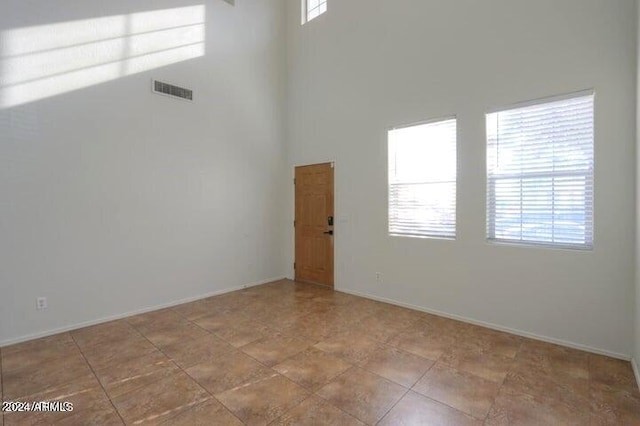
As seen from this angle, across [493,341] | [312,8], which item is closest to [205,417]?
[493,341]

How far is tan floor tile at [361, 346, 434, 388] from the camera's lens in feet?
8.04

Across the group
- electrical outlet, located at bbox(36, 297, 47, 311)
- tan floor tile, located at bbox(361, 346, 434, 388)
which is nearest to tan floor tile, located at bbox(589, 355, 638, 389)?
tan floor tile, located at bbox(361, 346, 434, 388)

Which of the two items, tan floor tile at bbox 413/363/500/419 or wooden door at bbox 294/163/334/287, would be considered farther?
wooden door at bbox 294/163/334/287

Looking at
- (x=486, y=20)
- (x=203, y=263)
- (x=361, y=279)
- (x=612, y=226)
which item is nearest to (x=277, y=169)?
(x=203, y=263)

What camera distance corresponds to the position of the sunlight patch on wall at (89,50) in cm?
314

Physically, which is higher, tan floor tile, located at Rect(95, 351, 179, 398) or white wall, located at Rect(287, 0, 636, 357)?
white wall, located at Rect(287, 0, 636, 357)

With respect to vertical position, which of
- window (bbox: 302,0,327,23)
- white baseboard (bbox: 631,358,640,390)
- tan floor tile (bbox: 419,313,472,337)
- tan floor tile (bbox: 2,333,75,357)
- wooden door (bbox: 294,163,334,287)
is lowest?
tan floor tile (bbox: 419,313,472,337)

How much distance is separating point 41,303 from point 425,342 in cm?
419

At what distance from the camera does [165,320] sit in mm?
3742

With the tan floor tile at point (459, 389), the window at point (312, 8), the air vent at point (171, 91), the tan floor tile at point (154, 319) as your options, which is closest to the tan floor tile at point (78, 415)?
the tan floor tile at point (154, 319)

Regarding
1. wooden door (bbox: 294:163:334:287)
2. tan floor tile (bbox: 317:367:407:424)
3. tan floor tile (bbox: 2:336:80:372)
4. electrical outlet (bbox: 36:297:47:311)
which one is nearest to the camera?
tan floor tile (bbox: 317:367:407:424)

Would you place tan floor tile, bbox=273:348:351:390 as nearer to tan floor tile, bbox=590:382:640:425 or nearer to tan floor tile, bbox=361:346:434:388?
tan floor tile, bbox=361:346:434:388

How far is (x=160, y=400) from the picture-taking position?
2.17m

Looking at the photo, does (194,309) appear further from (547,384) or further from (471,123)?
(471,123)
